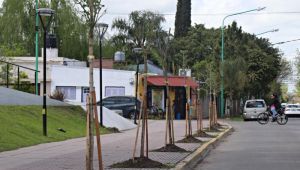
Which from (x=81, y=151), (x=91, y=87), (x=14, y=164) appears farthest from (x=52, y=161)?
(x=91, y=87)

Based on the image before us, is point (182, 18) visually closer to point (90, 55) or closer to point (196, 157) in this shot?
point (196, 157)

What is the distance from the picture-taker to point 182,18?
6894cm

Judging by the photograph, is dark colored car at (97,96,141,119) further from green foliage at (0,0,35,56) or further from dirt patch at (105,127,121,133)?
dirt patch at (105,127,121,133)

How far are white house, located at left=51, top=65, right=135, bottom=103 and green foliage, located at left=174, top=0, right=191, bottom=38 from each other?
21.5 meters

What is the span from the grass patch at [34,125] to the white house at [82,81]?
1587 cm

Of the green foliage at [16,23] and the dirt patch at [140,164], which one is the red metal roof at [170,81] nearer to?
the green foliage at [16,23]

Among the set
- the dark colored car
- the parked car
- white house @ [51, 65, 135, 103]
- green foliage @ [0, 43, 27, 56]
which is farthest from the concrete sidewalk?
the parked car

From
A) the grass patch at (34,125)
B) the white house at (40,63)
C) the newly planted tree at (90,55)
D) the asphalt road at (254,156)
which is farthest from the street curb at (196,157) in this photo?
the white house at (40,63)

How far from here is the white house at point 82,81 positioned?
143 ft

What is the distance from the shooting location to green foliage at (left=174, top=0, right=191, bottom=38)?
67662 mm

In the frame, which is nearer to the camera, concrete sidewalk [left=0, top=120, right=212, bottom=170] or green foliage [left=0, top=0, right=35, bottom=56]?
concrete sidewalk [left=0, top=120, right=212, bottom=170]

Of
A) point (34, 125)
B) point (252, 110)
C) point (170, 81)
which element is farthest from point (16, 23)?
point (34, 125)

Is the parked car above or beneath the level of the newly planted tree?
beneath

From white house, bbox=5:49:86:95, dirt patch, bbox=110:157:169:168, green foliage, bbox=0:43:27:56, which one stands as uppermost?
green foliage, bbox=0:43:27:56
